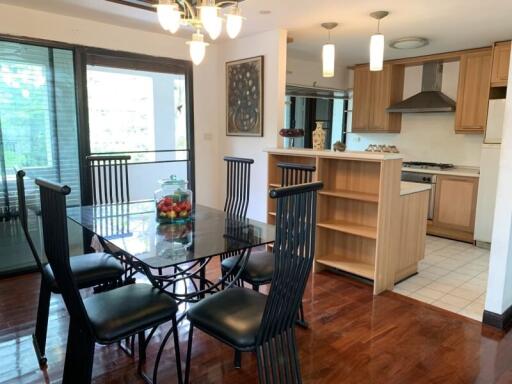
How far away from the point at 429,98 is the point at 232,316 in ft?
15.3

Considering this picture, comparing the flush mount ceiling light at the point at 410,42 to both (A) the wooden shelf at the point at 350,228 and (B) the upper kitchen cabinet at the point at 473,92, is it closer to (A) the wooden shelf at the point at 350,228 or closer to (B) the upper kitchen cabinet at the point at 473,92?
(B) the upper kitchen cabinet at the point at 473,92

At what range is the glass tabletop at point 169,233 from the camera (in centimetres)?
184

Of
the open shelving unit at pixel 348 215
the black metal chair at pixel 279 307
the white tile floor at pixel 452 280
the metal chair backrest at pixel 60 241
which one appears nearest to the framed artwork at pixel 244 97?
the open shelving unit at pixel 348 215

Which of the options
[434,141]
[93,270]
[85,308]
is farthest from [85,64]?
[434,141]

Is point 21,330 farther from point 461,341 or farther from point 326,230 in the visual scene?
point 461,341

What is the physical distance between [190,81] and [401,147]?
345cm

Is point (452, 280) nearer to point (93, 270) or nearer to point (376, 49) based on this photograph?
point (376, 49)

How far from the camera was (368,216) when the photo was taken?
342cm

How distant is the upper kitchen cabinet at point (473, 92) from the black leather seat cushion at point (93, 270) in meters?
4.53

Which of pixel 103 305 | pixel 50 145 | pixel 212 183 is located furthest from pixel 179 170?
pixel 103 305

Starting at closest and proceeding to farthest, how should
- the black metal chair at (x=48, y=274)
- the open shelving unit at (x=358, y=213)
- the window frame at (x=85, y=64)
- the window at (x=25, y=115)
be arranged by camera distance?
the black metal chair at (x=48, y=274)
the open shelving unit at (x=358, y=213)
the window at (x=25, y=115)
the window frame at (x=85, y=64)

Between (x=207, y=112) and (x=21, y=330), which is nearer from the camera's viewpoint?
(x=21, y=330)

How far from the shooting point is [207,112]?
4809 mm

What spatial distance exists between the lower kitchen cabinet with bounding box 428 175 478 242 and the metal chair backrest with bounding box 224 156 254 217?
3.04m
